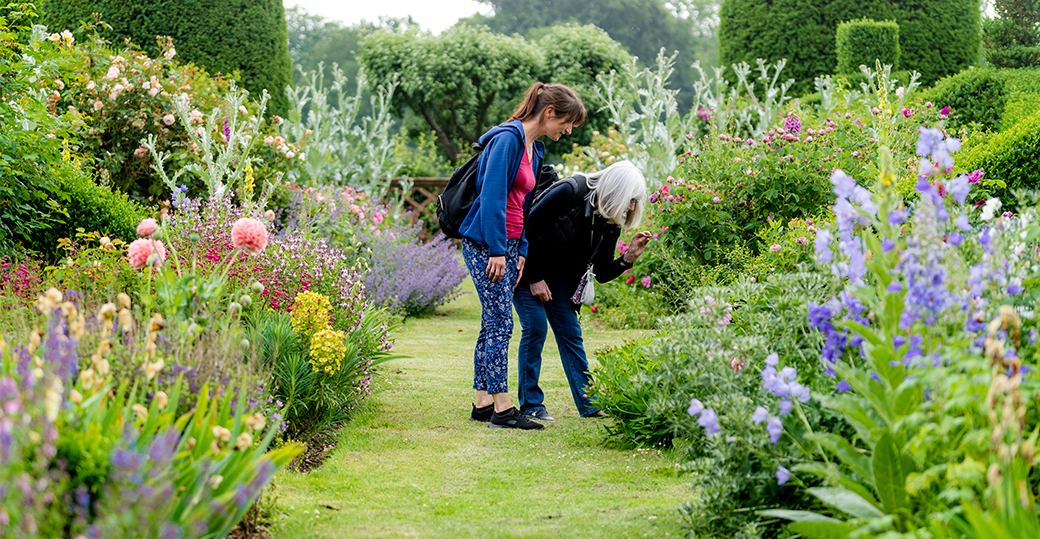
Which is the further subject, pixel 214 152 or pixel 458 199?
pixel 214 152

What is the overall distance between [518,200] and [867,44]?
8.70 m

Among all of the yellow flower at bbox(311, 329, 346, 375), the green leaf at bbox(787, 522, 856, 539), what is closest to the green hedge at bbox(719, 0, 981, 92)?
the yellow flower at bbox(311, 329, 346, 375)

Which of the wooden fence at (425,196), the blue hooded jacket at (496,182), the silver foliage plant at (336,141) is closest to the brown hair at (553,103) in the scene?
the blue hooded jacket at (496,182)

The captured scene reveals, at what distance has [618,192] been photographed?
4398 mm

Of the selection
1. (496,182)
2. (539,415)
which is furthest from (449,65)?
(496,182)

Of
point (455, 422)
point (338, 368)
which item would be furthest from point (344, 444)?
point (455, 422)

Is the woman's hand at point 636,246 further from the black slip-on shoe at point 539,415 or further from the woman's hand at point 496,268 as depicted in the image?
the black slip-on shoe at point 539,415

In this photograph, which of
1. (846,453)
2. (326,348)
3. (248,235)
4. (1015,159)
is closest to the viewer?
(846,453)

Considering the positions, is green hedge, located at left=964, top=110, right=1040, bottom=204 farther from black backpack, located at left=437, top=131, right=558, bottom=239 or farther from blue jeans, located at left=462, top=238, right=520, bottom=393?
black backpack, located at left=437, top=131, right=558, bottom=239

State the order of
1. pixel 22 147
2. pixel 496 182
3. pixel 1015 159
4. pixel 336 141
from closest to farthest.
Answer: pixel 496 182 → pixel 22 147 → pixel 1015 159 → pixel 336 141

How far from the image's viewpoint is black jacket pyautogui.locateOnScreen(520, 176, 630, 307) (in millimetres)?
4473

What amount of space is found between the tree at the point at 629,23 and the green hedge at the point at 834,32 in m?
24.0

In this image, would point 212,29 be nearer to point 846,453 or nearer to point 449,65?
point 449,65

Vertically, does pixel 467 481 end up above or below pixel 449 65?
below
